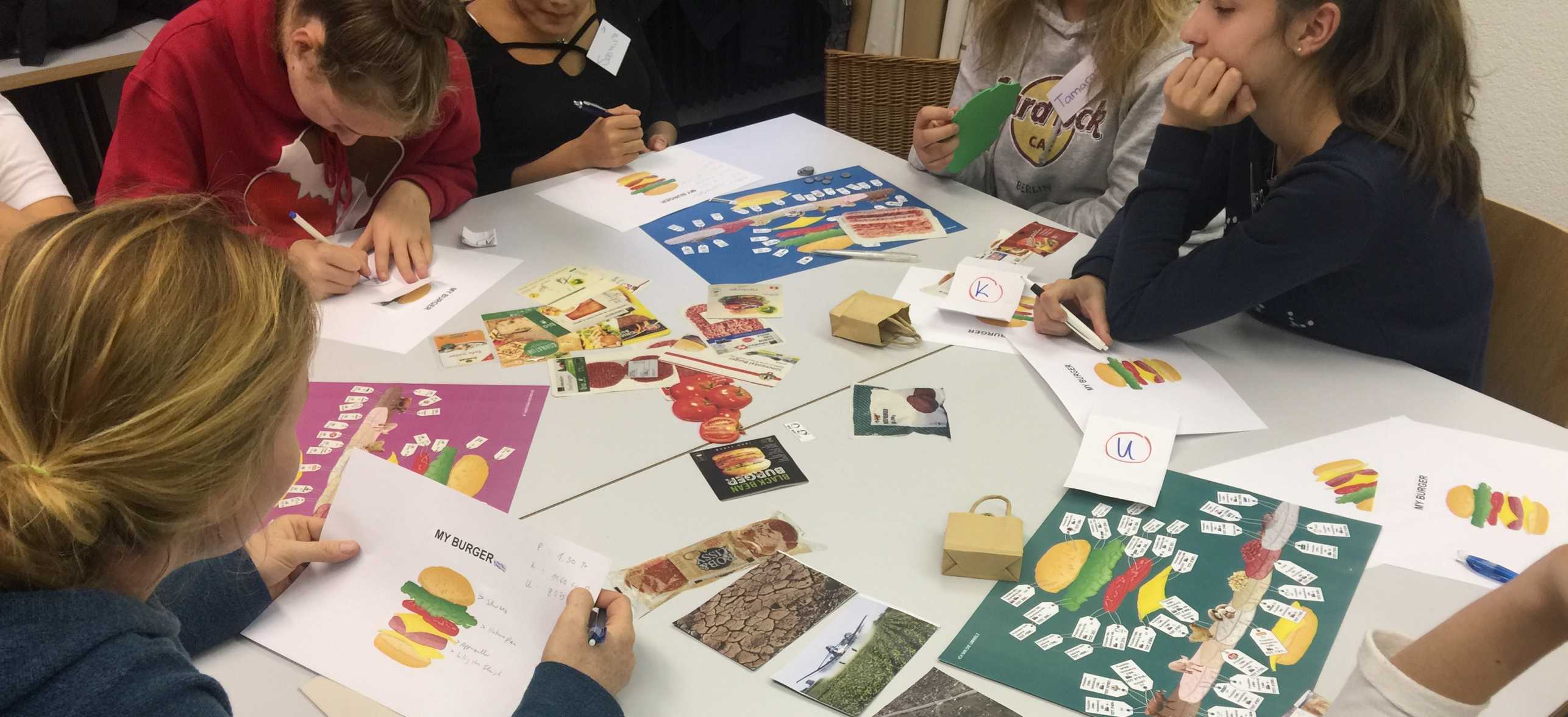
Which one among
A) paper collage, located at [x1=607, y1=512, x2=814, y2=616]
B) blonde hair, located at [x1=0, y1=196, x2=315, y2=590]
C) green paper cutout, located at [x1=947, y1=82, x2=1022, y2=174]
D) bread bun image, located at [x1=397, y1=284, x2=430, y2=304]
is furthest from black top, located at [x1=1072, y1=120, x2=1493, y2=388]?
blonde hair, located at [x1=0, y1=196, x2=315, y2=590]

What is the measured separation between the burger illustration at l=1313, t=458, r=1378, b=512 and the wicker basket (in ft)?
5.52

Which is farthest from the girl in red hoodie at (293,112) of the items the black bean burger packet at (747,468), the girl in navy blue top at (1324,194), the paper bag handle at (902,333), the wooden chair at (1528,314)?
the wooden chair at (1528,314)

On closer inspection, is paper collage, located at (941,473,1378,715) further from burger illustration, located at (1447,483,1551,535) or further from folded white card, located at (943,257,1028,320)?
folded white card, located at (943,257,1028,320)

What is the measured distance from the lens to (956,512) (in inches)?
44.7

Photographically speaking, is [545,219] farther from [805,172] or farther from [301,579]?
[301,579]

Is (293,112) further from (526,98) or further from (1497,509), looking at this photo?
(1497,509)

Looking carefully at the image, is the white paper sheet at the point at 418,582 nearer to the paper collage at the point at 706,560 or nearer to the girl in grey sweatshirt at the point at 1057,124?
the paper collage at the point at 706,560

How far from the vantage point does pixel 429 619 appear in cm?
99

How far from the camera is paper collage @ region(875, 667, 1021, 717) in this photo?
0.92 m

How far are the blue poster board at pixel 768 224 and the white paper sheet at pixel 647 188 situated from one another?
35 mm

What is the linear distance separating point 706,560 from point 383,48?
863 millimetres

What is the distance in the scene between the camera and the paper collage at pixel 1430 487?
1109 millimetres

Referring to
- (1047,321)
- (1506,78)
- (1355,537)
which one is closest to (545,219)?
(1047,321)

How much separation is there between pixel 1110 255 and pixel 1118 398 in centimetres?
33
